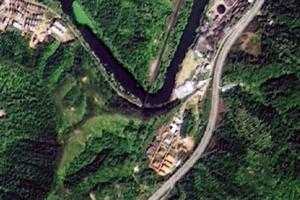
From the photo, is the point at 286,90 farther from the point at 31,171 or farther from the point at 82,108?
the point at 31,171

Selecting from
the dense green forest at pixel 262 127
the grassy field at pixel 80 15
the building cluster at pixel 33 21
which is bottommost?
the dense green forest at pixel 262 127

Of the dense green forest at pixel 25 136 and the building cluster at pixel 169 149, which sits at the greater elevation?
the dense green forest at pixel 25 136

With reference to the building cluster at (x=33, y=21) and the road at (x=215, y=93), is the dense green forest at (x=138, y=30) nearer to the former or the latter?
the building cluster at (x=33, y=21)

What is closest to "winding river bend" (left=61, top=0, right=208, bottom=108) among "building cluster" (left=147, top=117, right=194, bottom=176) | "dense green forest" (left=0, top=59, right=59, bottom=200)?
"building cluster" (left=147, top=117, right=194, bottom=176)

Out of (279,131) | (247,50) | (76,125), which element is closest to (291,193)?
(279,131)

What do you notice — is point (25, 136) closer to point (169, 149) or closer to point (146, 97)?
point (146, 97)

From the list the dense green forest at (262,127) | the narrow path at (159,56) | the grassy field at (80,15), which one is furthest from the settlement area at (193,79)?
the grassy field at (80,15)

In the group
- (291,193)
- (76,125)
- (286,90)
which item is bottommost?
(291,193)
